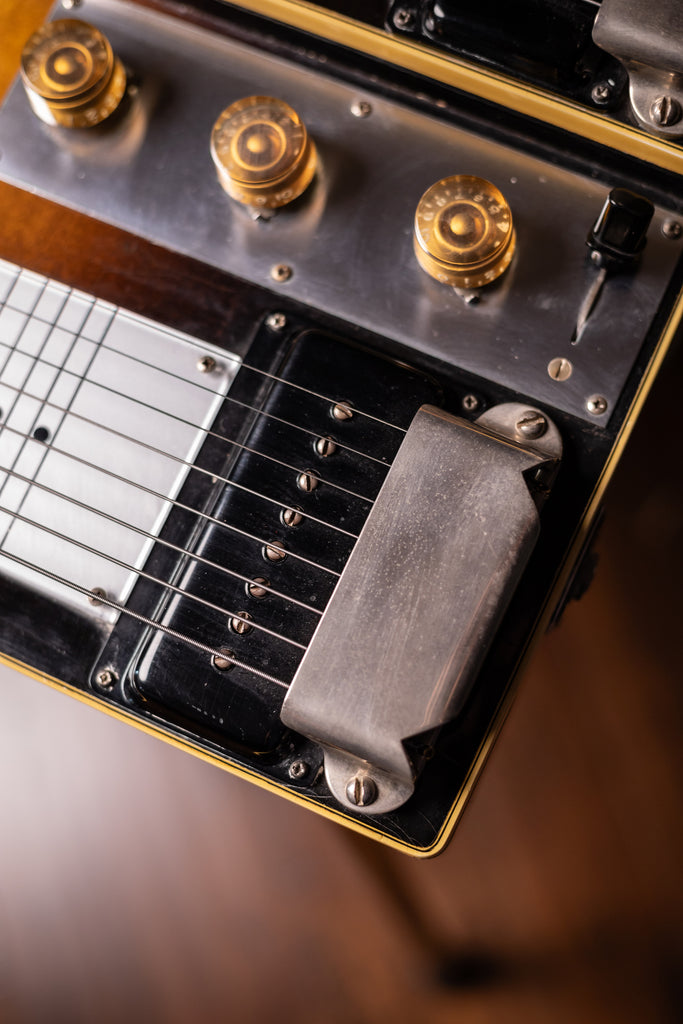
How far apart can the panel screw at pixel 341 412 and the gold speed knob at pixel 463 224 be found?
0.40ft

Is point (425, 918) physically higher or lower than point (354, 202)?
lower

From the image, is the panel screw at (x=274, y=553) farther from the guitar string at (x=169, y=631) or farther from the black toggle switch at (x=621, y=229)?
the black toggle switch at (x=621, y=229)

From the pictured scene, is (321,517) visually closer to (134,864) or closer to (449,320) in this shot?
(449,320)

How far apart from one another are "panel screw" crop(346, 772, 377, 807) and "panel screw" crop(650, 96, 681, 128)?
496 millimetres

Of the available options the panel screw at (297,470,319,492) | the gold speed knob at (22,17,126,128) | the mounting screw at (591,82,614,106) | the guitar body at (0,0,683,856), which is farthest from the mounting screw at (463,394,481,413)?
the gold speed knob at (22,17,126,128)

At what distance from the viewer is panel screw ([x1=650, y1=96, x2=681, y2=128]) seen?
61cm

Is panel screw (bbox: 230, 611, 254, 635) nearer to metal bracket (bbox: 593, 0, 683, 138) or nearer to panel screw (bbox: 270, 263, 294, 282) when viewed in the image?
panel screw (bbox: 270, 263, 294, 282)

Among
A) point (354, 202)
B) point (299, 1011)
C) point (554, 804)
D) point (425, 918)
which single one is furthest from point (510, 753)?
point (354, 202)

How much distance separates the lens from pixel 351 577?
0.51 metres

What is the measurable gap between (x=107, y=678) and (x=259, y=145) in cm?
39

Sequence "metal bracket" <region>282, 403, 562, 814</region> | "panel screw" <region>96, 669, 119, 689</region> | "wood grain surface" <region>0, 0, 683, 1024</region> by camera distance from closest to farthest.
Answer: "metal bracket" <region>282, 403, 562, 814</region> → "panel screw" <region>96, 669, 119, 689</region> → "wood grain surface" <region>0, 0, 683, 1024</region>

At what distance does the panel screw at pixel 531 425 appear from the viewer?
59 centimetres

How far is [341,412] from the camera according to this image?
1.96 ft

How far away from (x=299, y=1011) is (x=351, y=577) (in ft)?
2.23
